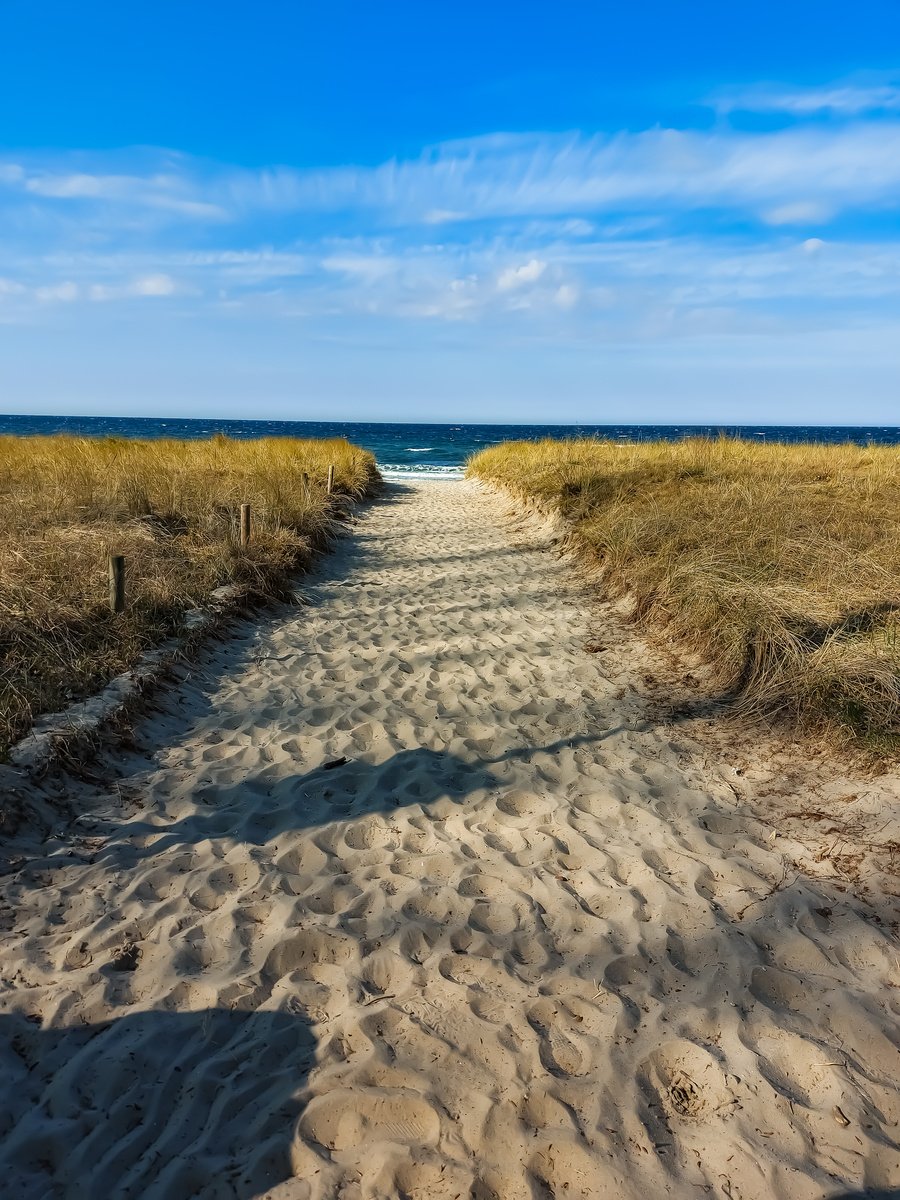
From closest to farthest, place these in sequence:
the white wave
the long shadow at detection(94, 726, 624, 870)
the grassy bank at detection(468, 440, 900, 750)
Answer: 1. the long shadow at detection(94, 726, 624, 870)
2. the grassy bank at detection(468, 440, 900, 750)
3. the white wave

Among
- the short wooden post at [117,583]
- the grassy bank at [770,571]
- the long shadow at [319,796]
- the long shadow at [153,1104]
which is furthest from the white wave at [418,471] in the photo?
the long shadow at [153,1104]

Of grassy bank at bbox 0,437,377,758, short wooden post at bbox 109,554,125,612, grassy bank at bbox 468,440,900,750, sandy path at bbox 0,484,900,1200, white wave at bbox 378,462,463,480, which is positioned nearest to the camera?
sandy path at bbox 0,484,900,1200

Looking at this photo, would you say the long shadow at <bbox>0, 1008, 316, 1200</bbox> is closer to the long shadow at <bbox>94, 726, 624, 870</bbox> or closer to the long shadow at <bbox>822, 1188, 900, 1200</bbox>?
the long shadow at <bbox>94, 726, 624, 870</bbox>

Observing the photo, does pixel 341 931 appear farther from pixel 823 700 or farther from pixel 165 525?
pixel 165 525

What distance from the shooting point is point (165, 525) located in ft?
31.9

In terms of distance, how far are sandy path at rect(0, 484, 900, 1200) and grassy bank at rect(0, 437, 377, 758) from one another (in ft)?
2.73

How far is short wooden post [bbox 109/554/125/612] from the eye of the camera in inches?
228

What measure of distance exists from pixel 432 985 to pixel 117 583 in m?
4.40

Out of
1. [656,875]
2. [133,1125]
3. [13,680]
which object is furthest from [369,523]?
[133,1125]

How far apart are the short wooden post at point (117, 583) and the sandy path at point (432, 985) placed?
1457 mm

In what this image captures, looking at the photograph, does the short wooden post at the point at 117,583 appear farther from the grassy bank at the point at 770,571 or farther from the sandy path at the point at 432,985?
the grassy bank at the point at 770,571

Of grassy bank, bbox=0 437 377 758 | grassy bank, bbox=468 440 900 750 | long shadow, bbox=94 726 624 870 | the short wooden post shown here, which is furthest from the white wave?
long shadow, bbox=94 726 624 870

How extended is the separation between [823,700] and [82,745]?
4.35 metres

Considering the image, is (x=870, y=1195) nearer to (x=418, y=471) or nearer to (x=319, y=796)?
(x=319, y=796)
